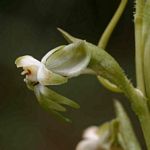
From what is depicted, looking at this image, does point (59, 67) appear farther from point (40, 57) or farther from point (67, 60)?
point (40, 57)

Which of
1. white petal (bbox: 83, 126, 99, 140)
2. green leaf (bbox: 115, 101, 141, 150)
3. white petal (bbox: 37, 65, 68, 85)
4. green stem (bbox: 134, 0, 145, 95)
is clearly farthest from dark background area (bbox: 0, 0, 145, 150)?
white petal (bbox: 37, 65, 68, 85)

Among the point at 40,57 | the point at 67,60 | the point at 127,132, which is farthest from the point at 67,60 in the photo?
the point at 40,57

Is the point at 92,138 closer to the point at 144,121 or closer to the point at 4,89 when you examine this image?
the point at 144,121

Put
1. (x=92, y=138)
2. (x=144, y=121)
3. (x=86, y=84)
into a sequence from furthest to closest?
(x=86, y=84)
(x=92, y=138)
(x=144, y=121)

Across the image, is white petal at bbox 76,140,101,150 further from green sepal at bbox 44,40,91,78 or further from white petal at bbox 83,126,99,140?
green sepal at bbox 44,40,91,78

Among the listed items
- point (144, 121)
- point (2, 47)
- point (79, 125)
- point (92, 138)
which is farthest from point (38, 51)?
point (144, 121)

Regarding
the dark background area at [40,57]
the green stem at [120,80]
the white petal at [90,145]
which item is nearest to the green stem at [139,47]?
the green stem at [120,80]
